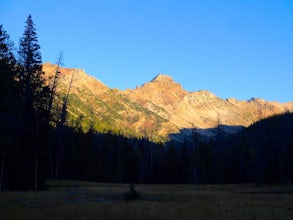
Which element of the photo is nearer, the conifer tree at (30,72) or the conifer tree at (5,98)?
the conifer tree at (5,98)

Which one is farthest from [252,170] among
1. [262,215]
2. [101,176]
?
[262,215]

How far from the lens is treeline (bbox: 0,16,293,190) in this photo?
39841 millimetres

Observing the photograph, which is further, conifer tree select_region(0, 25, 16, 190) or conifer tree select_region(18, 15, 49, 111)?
conifer tree select_region(18, 15, 49, 111)

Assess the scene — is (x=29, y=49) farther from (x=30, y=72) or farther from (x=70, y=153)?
(x=70, y=153)

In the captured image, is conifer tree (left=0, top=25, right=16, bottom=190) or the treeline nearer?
conifer tree (left=0, top=25, right=16, bottom=190)

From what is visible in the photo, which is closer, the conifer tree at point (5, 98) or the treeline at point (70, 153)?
the conifer tree at point (5, 98)

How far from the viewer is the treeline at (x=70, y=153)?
39841 mm

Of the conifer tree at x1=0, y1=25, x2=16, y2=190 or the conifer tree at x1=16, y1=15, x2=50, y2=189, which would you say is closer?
the conifer tree at x1=0, y1=25, x2=16, y2=190

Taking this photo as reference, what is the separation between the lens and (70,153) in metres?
91.2

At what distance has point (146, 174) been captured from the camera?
383ft

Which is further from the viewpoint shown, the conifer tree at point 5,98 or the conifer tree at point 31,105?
the conifer tree at point 31,105

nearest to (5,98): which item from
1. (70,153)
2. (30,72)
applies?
(30,72)

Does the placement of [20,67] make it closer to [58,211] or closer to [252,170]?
[58,211]

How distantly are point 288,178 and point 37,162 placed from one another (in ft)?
203
